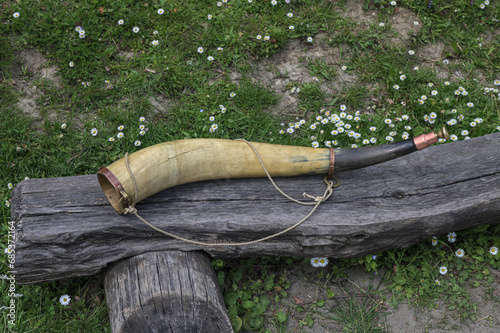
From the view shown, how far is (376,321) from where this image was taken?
119 inches

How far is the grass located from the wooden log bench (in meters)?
0.40

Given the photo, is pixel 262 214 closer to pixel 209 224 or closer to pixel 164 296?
pixel 209 224

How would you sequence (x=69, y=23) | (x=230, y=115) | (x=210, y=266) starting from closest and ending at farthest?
(x=210, y=266)
(x=230, y=115)
(x=69, y=23)

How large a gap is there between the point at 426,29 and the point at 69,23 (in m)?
3.53

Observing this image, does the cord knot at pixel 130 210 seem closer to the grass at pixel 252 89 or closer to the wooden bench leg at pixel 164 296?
the wooden bench leg at pixel 164 296

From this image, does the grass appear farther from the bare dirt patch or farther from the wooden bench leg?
the wooden bench leg

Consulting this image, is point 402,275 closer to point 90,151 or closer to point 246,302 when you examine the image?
point 246,302

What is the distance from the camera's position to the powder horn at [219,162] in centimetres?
268

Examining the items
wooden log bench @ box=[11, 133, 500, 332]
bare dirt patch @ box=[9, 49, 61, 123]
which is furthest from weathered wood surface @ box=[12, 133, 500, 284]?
bare dirt patch @ box=[9, 49, 61, 123]

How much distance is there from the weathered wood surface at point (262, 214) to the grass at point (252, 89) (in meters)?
0.41

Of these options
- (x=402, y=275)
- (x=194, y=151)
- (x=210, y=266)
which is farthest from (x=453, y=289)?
(x=194, y=151)

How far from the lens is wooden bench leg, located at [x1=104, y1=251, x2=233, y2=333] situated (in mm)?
2559

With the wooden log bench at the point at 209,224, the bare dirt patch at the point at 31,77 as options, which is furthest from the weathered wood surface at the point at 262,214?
the bare dirt patch at the point at 31,77

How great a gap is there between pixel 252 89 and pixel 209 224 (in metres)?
1.74
